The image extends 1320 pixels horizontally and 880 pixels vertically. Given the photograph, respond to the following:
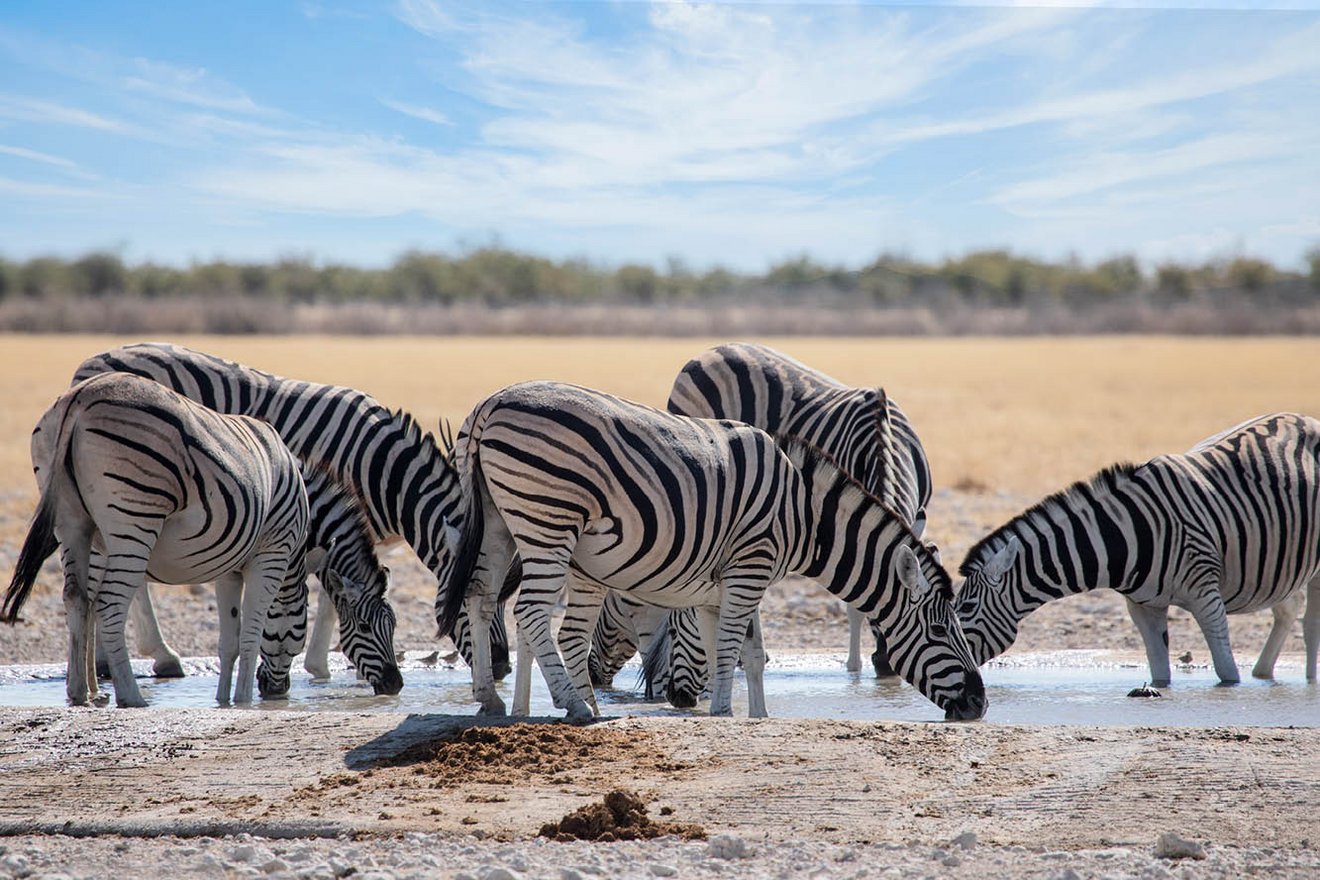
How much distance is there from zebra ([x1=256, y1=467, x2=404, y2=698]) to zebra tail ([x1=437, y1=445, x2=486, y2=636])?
1964 mm

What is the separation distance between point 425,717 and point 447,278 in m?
80.2

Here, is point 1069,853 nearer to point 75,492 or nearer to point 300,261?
point 75,492

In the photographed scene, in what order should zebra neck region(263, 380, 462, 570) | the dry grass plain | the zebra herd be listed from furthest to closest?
the dry grass plain
zebra neck region(263, 380, 462, 570)
the zebra herd

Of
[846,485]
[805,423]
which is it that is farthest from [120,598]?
[805,423]

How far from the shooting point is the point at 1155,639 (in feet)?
28.9

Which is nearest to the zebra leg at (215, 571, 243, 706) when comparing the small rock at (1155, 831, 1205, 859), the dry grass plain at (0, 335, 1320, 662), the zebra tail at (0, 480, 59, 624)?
the zebra tail at (0, 480, 59, 624)

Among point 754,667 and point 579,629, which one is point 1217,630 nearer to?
point 754,667

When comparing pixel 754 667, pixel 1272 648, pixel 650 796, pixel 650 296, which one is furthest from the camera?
pixel 650 296

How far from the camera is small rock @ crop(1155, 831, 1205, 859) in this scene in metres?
4.71

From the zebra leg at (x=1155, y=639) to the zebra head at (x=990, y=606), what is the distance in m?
0.86

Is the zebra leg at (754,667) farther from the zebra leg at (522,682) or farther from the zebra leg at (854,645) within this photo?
the zebra leg at (854,645)

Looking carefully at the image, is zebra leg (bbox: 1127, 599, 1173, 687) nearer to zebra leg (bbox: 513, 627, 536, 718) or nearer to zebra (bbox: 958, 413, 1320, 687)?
zebra (bbox: 958, 413, 1320, 687)

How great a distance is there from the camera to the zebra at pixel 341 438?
941cm

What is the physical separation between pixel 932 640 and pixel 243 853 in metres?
4.05
